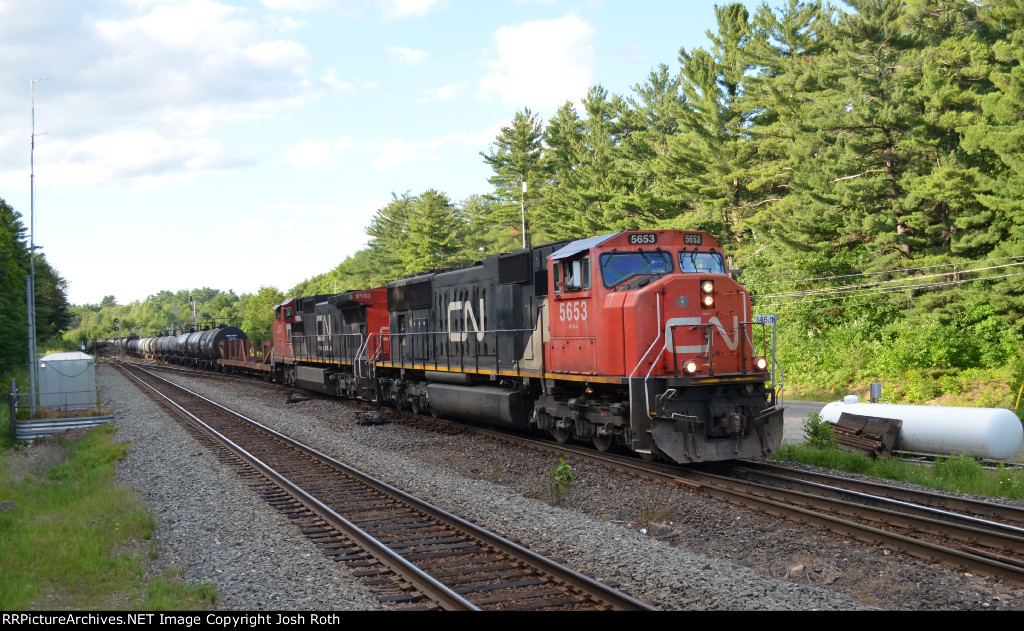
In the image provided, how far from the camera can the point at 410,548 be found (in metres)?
8.32

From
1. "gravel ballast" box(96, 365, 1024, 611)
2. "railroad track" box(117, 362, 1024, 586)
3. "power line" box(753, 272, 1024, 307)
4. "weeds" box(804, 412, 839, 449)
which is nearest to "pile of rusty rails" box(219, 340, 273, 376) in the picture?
"power line" box(753, 272, 1024, 307)

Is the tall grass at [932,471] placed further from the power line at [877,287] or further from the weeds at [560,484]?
the power line at [877,287]

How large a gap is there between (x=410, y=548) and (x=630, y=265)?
235 inches

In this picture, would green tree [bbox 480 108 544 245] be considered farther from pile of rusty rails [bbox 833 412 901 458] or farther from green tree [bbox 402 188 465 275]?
pile of rusty rails [bbox 833 412 901 458]

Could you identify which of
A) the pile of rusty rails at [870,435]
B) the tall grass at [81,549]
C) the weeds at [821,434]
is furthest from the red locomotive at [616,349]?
the tall grass at [81,549]

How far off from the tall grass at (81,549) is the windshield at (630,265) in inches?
288

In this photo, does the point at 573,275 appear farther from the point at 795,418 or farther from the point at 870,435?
the point at 795,418

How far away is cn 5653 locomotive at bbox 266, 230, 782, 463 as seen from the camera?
11.3m

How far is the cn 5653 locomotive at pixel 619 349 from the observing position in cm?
1127

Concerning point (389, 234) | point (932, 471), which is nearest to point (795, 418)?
point (932, 471)

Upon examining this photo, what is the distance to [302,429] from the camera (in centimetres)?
1927

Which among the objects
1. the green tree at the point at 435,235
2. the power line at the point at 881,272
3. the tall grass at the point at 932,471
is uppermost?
the green tree at the point at 435,235

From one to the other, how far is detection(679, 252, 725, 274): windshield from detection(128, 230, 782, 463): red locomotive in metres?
0.02

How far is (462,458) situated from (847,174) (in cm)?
2145
